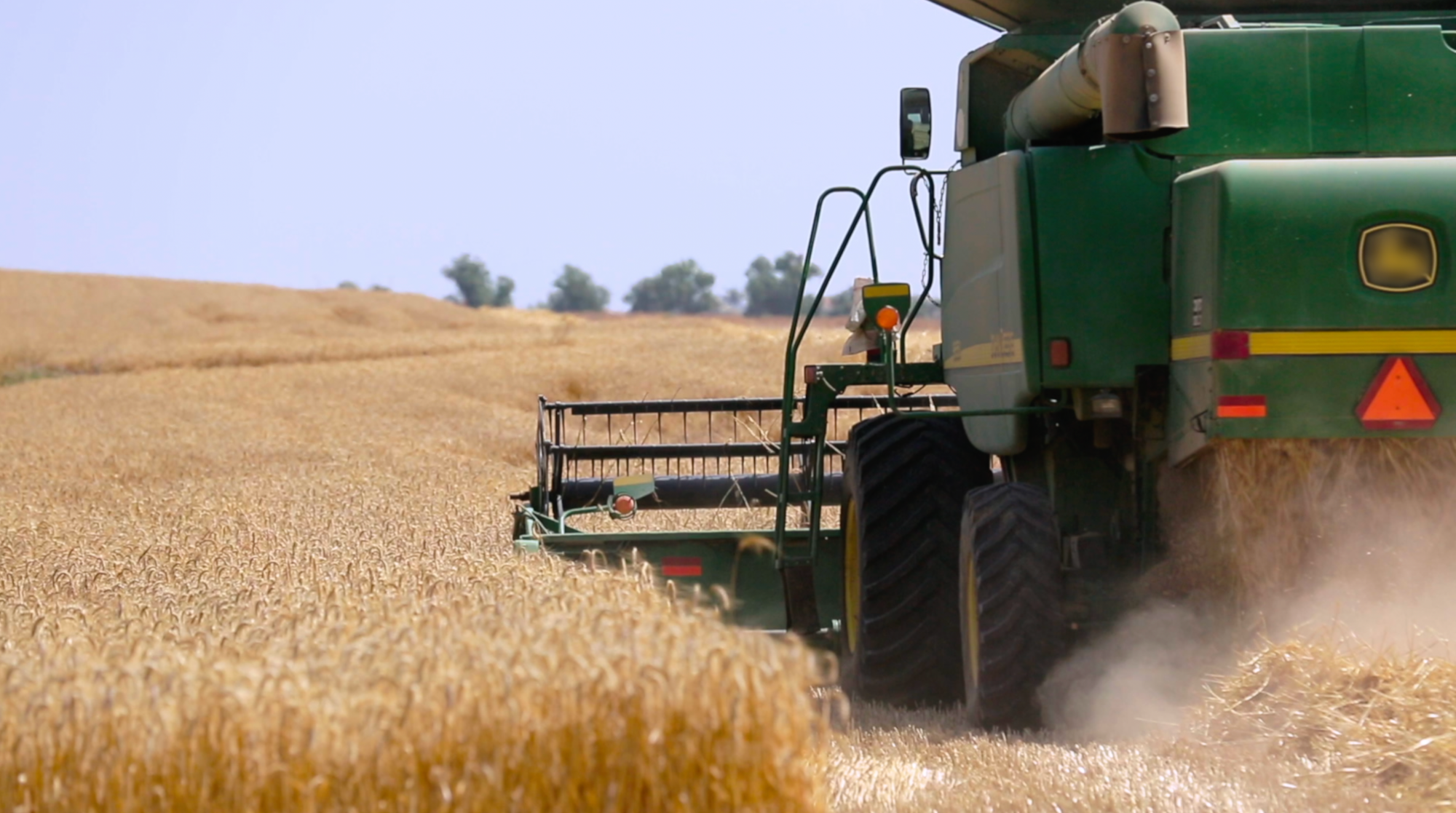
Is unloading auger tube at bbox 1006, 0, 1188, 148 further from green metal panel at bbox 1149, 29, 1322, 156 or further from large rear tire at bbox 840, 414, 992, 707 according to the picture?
A: large rear tire at bbox 840, 414, 992, 707

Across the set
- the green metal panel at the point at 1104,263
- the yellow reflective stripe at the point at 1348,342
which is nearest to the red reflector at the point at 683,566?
the green metal panel at the point at 1104,263

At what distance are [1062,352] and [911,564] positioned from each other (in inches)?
40.2

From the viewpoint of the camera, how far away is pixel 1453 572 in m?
4.50

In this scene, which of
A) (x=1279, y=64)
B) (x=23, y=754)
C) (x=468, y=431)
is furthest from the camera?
(x=468, y=431)

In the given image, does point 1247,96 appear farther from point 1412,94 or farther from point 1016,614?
point 1016,614

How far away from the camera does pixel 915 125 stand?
6578mm

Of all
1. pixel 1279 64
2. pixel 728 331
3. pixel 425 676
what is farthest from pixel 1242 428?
pixel 728 331

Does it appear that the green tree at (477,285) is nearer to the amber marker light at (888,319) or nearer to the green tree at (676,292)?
the green tree at (676,292)

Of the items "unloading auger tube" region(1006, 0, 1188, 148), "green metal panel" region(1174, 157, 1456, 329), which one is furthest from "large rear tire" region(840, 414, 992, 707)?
"unloading auger tube" region(1006, 0, 1188, 148)

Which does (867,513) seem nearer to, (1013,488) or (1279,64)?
(1013,488)

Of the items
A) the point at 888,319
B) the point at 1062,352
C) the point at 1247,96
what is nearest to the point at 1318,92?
the point at 1247,96

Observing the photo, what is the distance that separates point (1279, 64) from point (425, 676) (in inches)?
125

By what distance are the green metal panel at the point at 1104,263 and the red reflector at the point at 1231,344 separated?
0.47 meters

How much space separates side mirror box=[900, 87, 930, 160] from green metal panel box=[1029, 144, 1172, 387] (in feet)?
5.07
